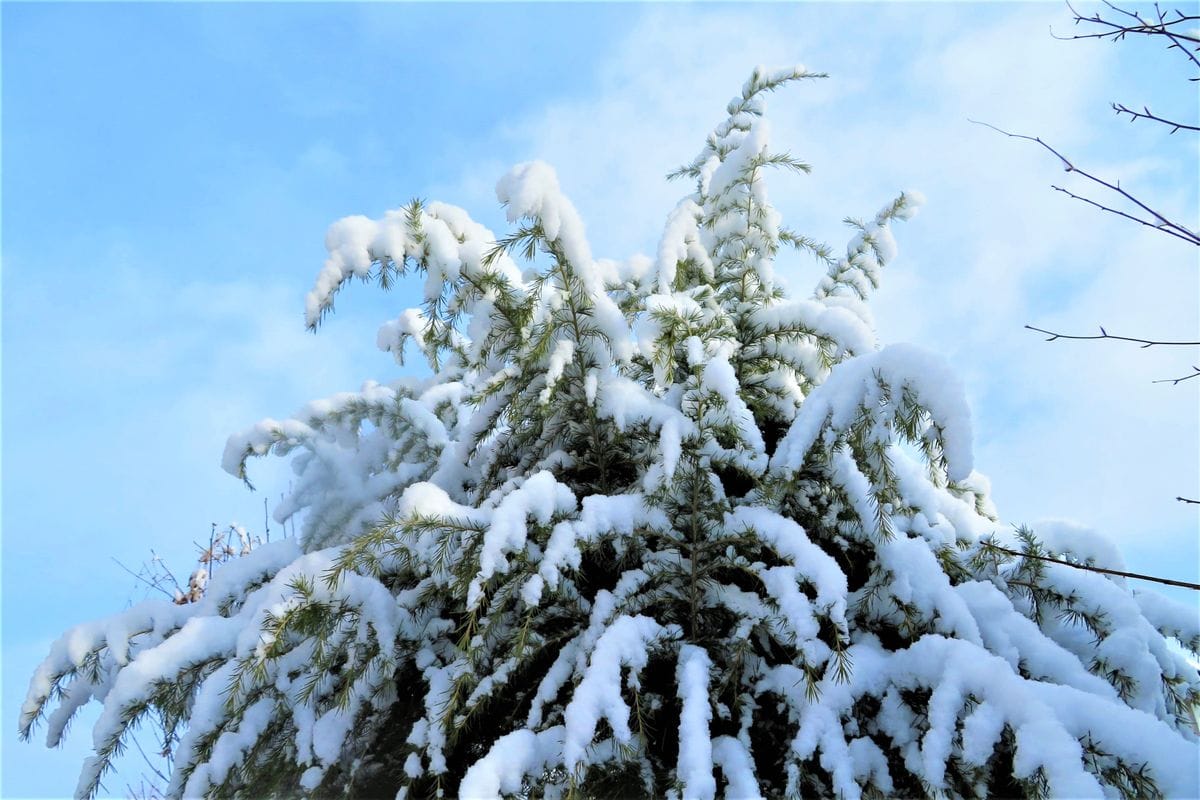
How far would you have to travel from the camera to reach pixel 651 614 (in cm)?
185

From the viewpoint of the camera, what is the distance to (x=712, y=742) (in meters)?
1.60

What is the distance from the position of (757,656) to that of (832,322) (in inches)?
31.7

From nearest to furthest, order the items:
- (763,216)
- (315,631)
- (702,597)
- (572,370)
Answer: (315,631) < (702,597) < (572,370) < (763,216)

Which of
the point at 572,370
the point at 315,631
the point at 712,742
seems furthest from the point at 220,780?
the point at 572,370

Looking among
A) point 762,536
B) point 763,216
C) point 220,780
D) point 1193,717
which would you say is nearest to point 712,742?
point 762,536

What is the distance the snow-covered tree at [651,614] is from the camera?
1.49 metres

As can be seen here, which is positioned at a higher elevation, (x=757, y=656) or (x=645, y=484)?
(x=645, y=484)

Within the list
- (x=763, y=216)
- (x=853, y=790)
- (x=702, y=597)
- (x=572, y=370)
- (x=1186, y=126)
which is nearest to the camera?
(x=853, y=790)

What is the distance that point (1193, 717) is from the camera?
1.94m

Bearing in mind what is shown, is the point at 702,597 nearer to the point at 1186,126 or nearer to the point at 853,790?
the point at 853,790

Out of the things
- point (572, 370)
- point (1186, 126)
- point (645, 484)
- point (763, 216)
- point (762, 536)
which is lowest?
point (762, 536)

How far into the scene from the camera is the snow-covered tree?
1.49 meters

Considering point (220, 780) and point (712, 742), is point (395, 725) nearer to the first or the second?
point (220, 780)

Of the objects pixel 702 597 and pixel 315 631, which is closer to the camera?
pixel 315 631
